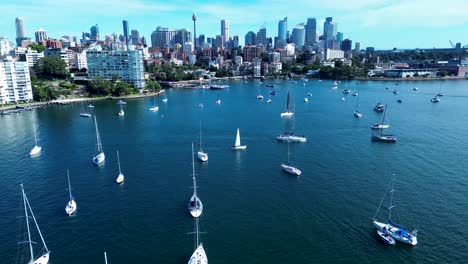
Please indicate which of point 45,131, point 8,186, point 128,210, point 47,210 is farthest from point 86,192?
point 45,131

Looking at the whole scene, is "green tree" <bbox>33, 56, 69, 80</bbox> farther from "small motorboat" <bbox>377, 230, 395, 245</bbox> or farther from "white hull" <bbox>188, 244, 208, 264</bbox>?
"small motorboat" <bbox>377, 230, 395, 245</bbox>

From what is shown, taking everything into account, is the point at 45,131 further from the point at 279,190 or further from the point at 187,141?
the point at 279,190

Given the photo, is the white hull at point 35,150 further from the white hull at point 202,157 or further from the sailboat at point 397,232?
the sailboat at point 397,232

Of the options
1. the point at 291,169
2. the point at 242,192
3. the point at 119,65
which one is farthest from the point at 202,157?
the point at 119,65

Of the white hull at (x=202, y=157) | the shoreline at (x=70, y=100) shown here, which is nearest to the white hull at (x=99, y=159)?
the white hull at (x=202, y=157)

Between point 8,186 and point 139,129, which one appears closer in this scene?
point 8,186

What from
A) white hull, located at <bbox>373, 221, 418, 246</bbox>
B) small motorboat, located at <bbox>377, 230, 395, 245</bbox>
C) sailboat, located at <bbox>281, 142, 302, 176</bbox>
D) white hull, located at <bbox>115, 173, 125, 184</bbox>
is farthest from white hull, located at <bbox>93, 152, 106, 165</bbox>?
small motorboat, located at <bbox>377, 230, 395, 245</bbox>

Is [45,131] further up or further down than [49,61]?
further down
